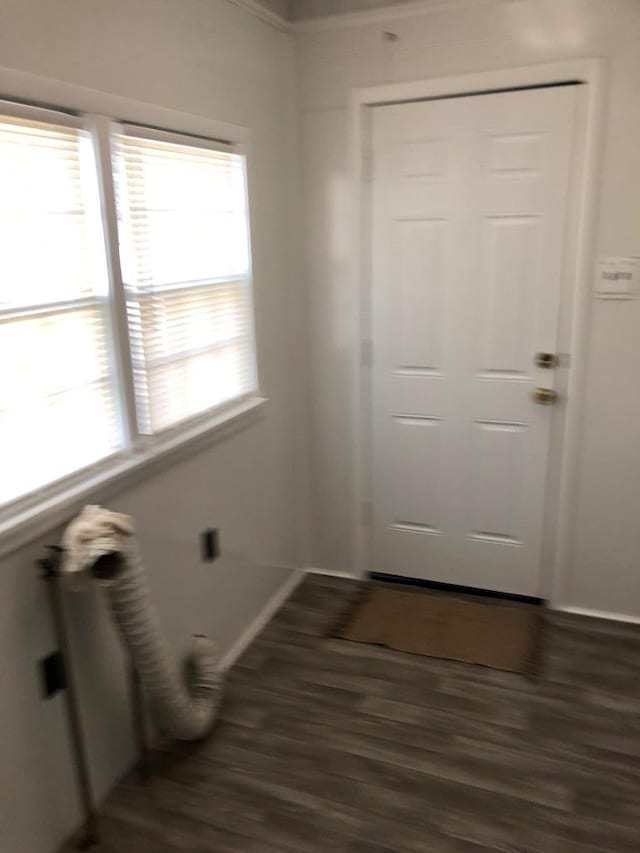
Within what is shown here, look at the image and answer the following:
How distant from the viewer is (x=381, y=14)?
9.09 feet

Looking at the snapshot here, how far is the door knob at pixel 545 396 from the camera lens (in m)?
2.91

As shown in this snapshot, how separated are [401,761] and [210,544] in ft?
3.25

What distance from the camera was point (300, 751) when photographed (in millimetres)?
2314

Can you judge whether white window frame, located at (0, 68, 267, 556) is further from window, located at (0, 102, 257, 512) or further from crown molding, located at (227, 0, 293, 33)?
crown molding, located at (227, 0, 293, 33)

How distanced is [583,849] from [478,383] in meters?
1.75

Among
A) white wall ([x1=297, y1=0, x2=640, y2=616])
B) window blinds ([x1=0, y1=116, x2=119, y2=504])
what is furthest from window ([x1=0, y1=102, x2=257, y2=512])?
white wall ([x1=297, y1=0, x2=640, y2=616])

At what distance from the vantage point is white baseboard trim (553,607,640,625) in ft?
9.83

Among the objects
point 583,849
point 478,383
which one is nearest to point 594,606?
point 478,383

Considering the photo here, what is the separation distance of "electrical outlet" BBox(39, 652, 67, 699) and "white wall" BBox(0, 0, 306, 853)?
26mm

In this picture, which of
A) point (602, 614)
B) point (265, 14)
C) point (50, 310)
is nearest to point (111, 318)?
point (50, 310)

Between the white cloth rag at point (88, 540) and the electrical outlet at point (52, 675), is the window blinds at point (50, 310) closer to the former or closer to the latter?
the white cloth rag at point (88, 540)

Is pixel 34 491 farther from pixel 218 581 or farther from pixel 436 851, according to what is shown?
pixel 436 851

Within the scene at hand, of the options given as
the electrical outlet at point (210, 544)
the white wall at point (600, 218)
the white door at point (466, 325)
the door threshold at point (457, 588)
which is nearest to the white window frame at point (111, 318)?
the electrical outlet at point (210, 544)

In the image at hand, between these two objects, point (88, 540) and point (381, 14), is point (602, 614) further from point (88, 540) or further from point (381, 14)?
point (381, 14)
